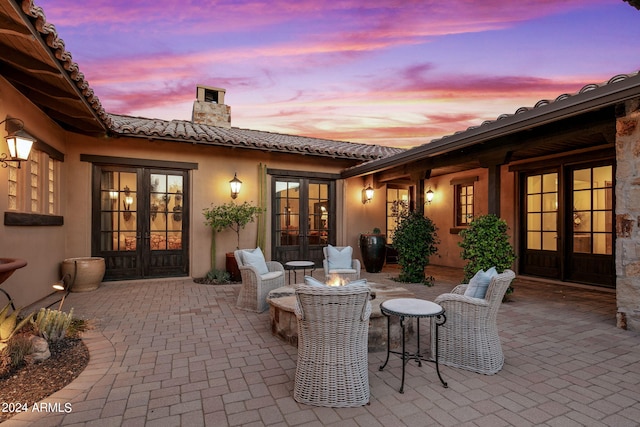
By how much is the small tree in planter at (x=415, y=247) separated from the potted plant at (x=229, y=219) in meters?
3.10

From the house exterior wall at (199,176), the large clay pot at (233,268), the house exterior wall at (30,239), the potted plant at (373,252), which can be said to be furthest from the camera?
the potted plant at (373,252)

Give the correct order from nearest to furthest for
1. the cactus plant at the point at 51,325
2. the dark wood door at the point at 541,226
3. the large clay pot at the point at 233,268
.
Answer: the cactus plant at the point at 51,325 < the large clay pot at the point at 233,268 < the dark wood door at the point at 541,226

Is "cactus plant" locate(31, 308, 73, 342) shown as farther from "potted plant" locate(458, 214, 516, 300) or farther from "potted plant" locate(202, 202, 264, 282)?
"potted plant" locate(458, 214, 516, 300)

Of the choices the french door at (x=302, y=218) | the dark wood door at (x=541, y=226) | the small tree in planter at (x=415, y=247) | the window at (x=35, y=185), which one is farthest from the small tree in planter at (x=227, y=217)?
the dark wood door at (x=541, y=226)

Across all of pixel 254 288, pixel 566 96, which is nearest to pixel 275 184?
pixel 254 288

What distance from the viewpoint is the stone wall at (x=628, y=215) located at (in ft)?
11.7

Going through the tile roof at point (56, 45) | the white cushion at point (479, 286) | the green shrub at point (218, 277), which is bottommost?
the green shrub at point (218, 277)

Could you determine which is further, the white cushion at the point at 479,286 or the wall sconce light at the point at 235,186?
the wall sconce light at the point at 235,186

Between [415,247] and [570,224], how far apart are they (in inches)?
122

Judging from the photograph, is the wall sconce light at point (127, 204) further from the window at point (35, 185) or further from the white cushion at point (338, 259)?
the white cushion at point (338, 259)

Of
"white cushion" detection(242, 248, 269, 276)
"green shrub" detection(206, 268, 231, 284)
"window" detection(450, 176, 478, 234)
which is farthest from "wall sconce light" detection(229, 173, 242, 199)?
"window" detection(450, 176, 478, 234)

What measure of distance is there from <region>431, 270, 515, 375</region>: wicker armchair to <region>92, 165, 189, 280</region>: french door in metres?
5.65

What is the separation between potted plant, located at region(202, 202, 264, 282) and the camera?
666 cm

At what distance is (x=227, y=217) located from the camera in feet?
21.9
